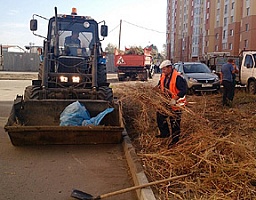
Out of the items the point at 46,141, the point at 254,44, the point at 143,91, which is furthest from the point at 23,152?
the point at 254,44

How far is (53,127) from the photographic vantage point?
18.2ft

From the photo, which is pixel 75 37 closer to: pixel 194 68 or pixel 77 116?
pixel 77 116

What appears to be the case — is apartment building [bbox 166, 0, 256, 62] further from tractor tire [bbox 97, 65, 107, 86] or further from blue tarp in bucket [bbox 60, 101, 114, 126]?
blue tarp in bucket [bbox 60, 101, 114, 126]

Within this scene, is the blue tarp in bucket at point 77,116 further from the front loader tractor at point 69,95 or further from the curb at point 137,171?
the curb at point 137,171

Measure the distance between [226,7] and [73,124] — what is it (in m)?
52.3

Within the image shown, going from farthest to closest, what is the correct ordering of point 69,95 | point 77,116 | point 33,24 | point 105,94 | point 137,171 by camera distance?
point 33,24
point 105,94
point 69,95
point 77,116
point 137,171

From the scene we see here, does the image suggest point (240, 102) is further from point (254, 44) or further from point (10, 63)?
point (254, 44)

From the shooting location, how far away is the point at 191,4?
70188 millimetres

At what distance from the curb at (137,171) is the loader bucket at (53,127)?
471 millimetres

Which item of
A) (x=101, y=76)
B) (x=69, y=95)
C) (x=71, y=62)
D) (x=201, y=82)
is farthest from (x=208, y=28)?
(x=69, y=95)

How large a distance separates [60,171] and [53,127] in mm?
1024

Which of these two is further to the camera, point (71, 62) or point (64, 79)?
point (71, 62)

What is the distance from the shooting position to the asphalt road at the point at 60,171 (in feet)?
13.4

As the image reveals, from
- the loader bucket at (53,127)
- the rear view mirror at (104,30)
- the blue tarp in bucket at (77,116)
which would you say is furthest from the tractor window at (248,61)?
the blue tarp in bucket at (77,116)
